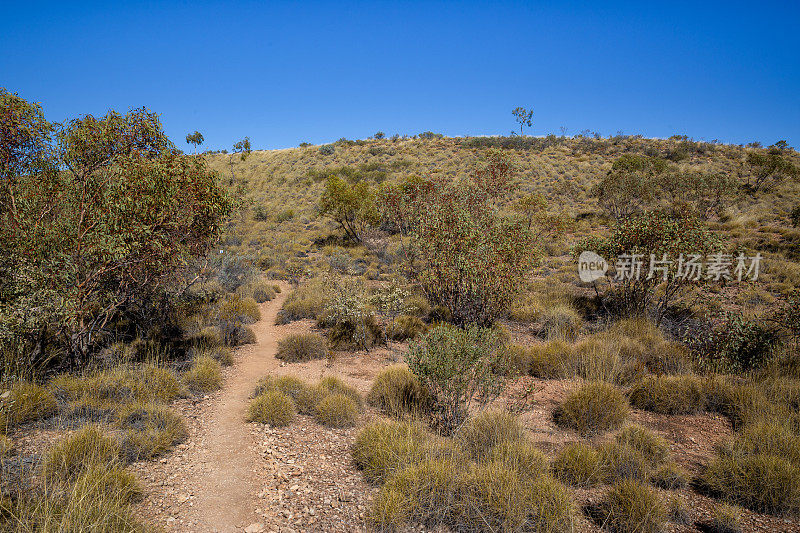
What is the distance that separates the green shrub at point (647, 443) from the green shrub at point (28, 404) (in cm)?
772

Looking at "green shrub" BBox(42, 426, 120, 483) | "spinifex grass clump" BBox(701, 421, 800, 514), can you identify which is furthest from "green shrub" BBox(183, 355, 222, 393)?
"spinifex grass clump" BBox(701, 421, 800, 514)

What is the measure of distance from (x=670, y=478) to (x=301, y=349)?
7.17 meters

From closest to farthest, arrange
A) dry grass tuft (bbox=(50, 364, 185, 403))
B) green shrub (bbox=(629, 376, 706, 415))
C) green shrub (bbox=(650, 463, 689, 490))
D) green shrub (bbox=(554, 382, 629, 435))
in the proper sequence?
green shrub (bbox=(650, 463, 689, 490))
green shrub (bbox=(554, 382, 629, 435))
dry grass tuft (bbox=(50, 364, 185, 403))
green shrub (bbox=(629, 376, 706, 415))

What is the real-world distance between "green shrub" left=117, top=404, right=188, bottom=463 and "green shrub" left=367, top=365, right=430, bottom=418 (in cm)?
294

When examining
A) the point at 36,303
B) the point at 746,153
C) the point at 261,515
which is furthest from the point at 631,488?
the point at 746,153

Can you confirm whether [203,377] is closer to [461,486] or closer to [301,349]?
[301,349]

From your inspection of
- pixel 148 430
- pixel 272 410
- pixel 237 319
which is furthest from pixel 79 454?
pixel 237 319

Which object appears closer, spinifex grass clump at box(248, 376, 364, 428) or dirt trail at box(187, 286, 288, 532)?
dirt trail at box(187, 286, 288, 532)

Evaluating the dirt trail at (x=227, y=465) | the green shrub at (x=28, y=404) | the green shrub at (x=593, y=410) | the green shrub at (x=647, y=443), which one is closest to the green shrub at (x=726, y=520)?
the green shrub at (x=647, y=443)

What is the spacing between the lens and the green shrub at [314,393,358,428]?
18.6ft

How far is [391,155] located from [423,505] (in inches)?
1726
